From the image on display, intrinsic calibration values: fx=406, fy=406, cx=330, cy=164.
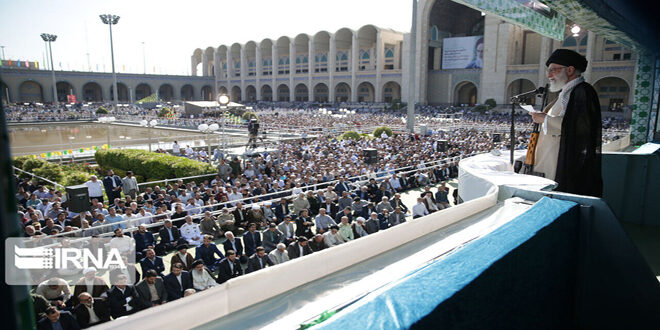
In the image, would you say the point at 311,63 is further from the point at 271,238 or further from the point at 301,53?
the point at 271,238

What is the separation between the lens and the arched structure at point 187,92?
77119 mm

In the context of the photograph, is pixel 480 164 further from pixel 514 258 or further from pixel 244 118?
pixel 244 118

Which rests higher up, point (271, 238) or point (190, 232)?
point (271, 238)

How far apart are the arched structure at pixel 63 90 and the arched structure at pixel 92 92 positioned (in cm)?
229

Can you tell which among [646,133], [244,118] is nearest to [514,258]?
[646,133]

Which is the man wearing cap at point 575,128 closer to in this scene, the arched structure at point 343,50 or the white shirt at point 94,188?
the white shirt at point 94,188

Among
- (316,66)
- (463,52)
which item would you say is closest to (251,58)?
(316,66)

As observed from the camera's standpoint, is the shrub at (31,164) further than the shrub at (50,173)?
Yes

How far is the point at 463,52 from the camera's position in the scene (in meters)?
48.7

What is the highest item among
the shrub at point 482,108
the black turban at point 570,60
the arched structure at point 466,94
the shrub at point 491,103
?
the arched structure at point 466,94

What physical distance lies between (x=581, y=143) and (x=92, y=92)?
7674 cm

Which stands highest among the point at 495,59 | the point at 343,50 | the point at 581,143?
the point at 343,50

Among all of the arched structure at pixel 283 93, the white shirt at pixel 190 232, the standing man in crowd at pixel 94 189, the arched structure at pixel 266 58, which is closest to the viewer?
→ the white shirt at pixel 190 232

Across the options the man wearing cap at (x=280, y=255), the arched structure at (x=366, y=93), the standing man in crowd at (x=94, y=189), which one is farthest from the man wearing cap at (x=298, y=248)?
the arched structure at (x=366, y=93)
